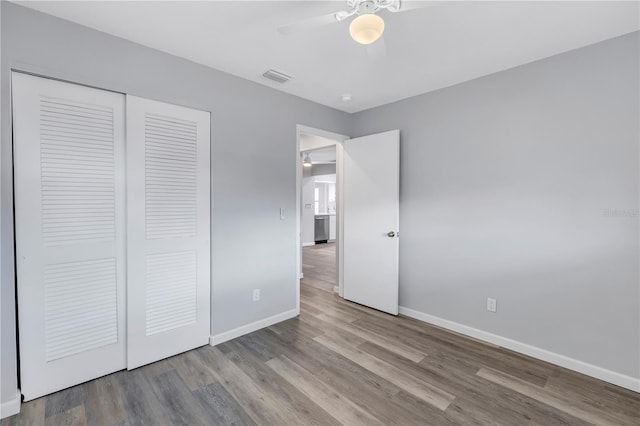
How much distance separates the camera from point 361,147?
3.70 meters

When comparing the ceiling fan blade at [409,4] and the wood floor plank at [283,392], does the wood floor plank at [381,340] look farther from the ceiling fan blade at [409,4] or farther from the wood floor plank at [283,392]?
the ceiling fan blade at [409,4]

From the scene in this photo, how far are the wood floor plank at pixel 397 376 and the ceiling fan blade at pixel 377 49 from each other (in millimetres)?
2481

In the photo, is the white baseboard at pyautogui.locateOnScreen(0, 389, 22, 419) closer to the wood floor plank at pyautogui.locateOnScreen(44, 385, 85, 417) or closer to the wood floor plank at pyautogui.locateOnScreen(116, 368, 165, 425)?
the wood floor plank at pyautogui.locateOnScreen(44, 385, 85, 417)

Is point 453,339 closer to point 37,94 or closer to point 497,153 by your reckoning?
point 497,153

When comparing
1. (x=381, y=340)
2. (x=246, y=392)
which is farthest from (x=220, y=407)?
(x=381, y=340)

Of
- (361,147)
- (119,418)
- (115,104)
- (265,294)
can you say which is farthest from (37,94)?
(361,147)

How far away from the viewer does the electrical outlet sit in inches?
108

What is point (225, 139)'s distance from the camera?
2756 millimetres

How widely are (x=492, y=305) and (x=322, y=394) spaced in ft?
5.91

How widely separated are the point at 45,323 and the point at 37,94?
149 centimetres

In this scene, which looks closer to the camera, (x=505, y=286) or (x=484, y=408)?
(x=484, y=408)

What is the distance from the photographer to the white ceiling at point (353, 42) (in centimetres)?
183

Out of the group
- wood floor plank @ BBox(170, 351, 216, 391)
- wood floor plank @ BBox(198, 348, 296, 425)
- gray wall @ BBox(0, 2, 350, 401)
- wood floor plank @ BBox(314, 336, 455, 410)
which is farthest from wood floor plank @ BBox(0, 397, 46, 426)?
wood floor plank @ BBox(314, 336, 455, 410)

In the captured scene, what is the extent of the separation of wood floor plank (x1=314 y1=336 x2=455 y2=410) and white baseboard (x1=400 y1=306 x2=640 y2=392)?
3.37 feet
